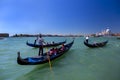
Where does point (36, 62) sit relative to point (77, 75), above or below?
above

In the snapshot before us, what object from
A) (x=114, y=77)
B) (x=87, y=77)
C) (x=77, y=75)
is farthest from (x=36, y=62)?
(x=114, y=77)

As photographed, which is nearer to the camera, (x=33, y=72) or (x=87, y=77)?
(x=87, y=77)

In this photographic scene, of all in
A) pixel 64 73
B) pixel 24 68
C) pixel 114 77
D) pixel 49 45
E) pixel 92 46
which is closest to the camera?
pixel 114 77

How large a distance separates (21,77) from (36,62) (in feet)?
3.04

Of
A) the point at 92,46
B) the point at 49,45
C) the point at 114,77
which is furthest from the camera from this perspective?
the point at 49,45

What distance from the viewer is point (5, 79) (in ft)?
20.8

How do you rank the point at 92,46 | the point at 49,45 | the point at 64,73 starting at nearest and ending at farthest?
the point at 64,73 → the point at 92,46 → the point at 49,45

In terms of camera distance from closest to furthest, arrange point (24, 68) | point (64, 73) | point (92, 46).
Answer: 1. point (64, 73)
2. point (24, 68)
3. point (92, 46)

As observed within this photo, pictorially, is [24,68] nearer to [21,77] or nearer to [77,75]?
A: [21,77]

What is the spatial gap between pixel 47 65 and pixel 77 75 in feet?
7.06

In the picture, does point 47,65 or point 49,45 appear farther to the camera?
point 49,45

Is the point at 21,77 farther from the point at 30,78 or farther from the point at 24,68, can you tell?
the point at 24,68

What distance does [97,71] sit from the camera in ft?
23.4

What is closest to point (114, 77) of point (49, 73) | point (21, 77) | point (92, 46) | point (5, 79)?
point (49, 73)
